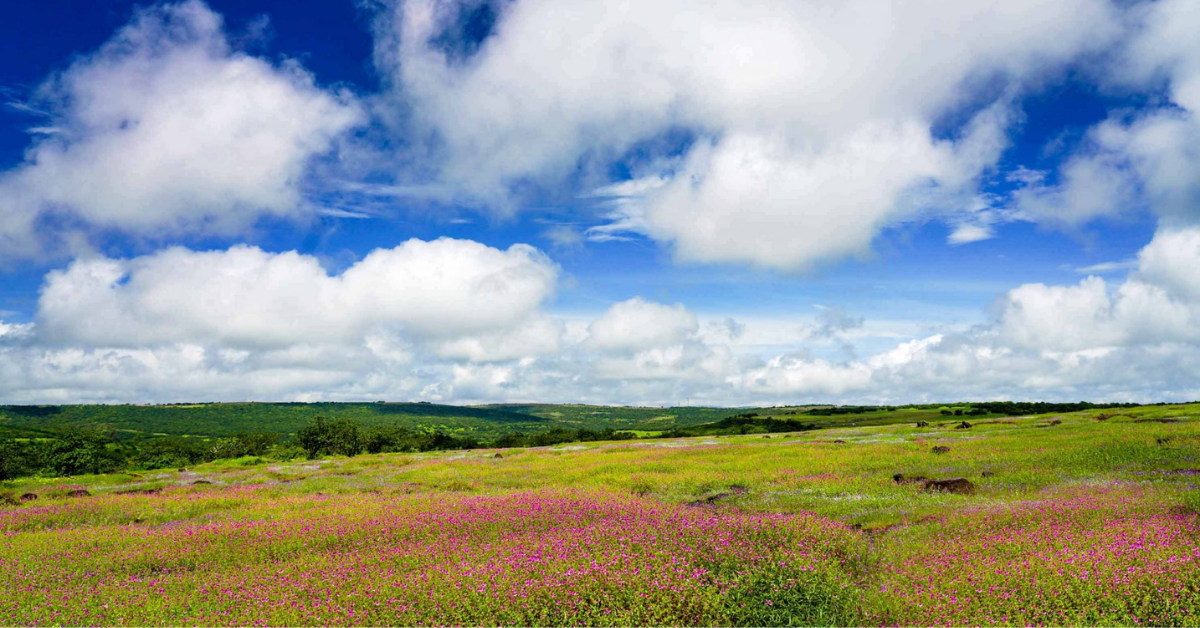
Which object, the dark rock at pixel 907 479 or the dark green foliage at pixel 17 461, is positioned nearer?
the dark rock at pixel 907 479

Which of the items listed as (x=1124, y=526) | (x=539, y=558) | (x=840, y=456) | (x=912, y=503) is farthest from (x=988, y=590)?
(x=840, y=456)

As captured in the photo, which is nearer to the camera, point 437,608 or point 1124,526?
point 437,608

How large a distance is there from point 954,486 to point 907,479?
284 centimetres

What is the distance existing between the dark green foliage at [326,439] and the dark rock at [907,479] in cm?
9234

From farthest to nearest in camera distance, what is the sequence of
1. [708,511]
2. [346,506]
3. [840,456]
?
[840,456] → [346,506] → [708,511]

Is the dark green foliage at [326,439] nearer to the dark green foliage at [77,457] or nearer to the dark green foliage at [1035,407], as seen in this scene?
the dark green foliage at [77,457]

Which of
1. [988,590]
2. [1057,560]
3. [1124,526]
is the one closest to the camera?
[988,590]

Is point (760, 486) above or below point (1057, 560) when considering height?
below

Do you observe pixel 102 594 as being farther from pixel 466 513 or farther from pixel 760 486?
pixel 760 486

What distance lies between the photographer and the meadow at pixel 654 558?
27.9 ft

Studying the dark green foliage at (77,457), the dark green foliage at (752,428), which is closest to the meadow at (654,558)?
the dark green foliage at (752,428)

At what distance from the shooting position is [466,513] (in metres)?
16.9

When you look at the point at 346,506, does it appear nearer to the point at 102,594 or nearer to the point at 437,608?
the point at 102,594

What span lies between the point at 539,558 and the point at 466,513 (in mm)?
7011
